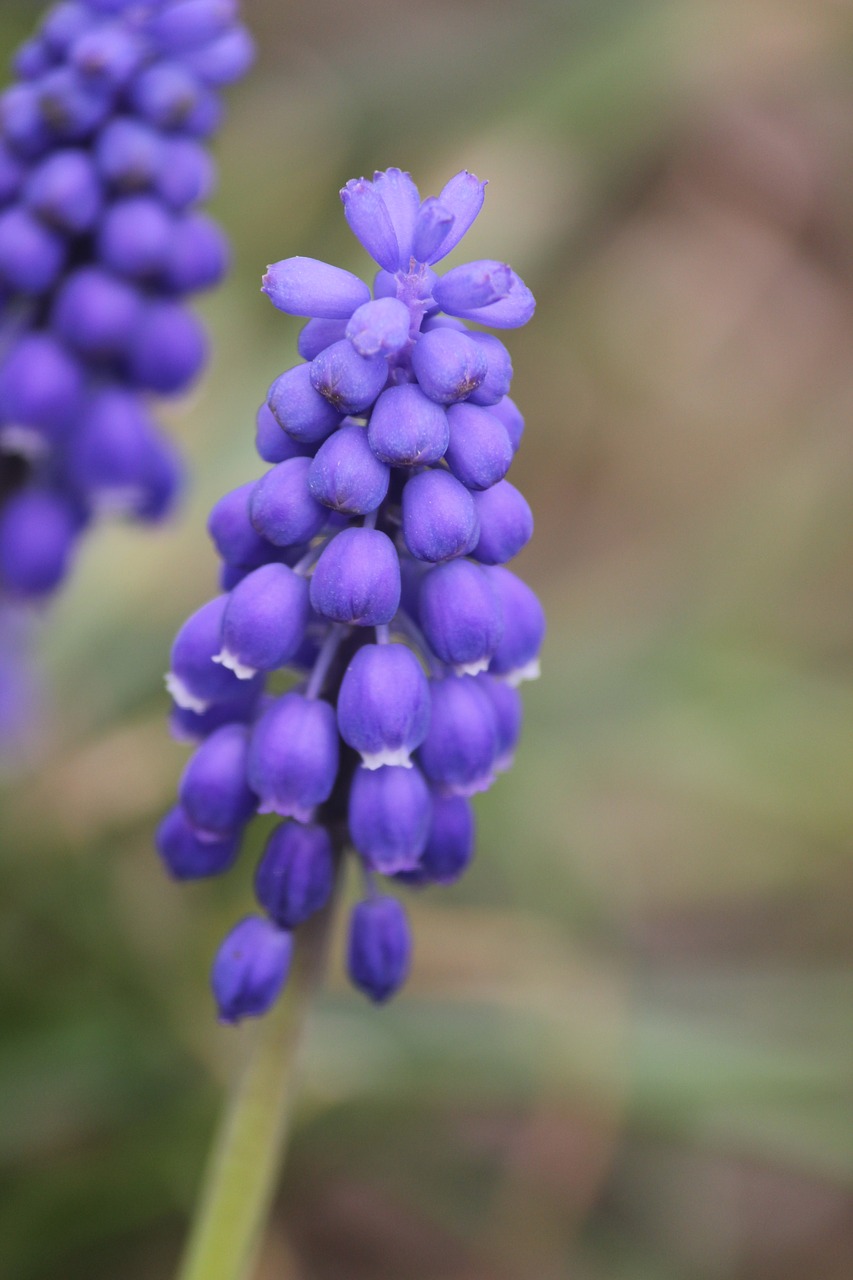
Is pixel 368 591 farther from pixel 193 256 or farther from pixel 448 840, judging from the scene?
pixel 193 256

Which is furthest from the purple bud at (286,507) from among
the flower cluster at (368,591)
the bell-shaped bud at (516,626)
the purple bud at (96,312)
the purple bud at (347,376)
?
the purple bud at (96,312)

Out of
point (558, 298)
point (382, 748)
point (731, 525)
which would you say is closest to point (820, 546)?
point (731, 525)

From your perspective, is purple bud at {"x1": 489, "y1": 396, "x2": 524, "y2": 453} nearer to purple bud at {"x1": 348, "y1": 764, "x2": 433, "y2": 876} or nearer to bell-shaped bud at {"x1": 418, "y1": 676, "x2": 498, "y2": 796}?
bell-shaped bud at {"x1": 418, "y1": 676, "x2": 498, "y2": 796}

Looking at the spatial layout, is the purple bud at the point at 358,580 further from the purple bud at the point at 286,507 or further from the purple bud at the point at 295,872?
the purple bud at the point at 295,872

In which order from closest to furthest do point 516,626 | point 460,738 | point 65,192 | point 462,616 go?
point 462,616
point 460,738
point 516,626
point 65,192

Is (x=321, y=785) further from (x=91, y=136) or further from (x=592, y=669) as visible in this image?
(x=592, y=669)

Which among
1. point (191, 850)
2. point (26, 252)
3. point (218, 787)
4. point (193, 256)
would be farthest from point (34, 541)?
point (218, 787)
